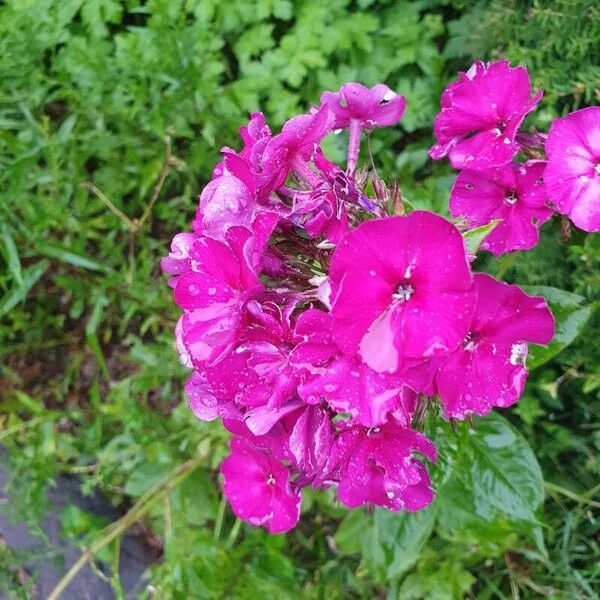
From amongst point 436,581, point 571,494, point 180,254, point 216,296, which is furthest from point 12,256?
point 571,494

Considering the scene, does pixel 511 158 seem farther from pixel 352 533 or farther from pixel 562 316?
pixel 352 533

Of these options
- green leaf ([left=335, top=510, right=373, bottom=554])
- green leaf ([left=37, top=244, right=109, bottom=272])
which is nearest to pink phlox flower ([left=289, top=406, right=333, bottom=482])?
green leaf ([left=335, top=510, right=373, bottom=554])

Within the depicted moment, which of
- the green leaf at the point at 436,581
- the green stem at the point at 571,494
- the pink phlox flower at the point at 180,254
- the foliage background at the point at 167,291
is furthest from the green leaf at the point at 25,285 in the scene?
the green stem at the point at 571,494

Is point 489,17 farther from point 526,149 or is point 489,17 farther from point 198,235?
point 198,235

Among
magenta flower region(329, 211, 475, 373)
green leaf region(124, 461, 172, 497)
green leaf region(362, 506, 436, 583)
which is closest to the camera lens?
magenta flower region(329, 211, 475, 373)

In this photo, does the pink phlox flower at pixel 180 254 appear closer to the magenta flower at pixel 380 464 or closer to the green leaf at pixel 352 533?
the magenta flower at pixel 380 464

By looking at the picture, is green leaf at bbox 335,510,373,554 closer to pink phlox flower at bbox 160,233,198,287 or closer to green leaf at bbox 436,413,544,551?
green leaf at bbox 436,413,544,551
